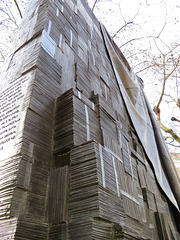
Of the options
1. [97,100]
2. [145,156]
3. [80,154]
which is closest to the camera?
[80,154]

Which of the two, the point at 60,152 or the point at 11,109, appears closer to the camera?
the point at 60,152

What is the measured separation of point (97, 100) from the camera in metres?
2.04

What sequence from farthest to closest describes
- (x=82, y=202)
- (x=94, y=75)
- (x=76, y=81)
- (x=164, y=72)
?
(x=164, y=72) < (x=94, y=75) < (x=76, y=81) < (x=82, y=202)

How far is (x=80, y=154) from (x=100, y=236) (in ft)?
1.60

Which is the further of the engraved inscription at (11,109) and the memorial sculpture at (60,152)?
the engraved inscription at (11,109)

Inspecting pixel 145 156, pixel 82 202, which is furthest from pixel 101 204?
pixel 145 156

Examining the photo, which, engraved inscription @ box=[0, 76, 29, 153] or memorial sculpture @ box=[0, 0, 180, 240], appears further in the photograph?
engraved inscription @ box=[0, 76, 29, 153]

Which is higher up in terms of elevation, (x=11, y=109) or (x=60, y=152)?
(x=11, y=109)

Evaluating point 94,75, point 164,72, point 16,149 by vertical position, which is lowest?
point 16,149

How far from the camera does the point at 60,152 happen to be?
58.2 inches

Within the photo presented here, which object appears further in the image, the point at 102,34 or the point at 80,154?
the point at 102,34

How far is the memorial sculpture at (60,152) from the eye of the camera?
1141 millimetres

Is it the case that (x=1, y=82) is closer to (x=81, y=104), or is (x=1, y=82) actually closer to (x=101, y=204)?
(x=81, y=104)

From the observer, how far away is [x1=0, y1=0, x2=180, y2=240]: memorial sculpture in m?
1.14
